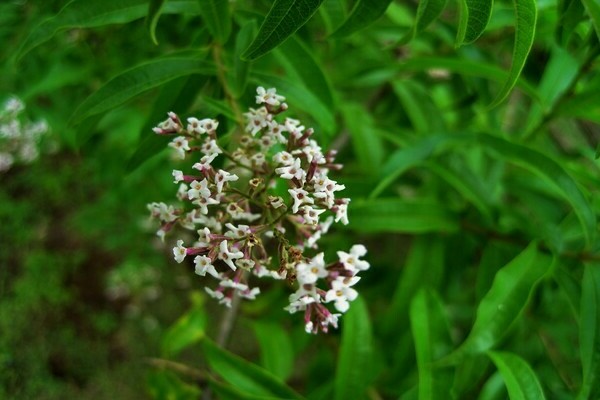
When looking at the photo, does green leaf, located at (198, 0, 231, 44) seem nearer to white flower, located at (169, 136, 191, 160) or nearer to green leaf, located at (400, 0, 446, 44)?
white flower, located at (169, 136, 191, 160)

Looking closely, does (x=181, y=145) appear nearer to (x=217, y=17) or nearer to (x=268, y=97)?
(x=268, y=97)

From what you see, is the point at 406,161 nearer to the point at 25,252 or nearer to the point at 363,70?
the point at 363,70

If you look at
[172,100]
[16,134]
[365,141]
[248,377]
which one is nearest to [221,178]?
[172,100]

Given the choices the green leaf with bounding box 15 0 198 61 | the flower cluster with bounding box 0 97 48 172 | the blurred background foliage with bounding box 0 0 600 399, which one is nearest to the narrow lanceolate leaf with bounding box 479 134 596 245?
the blurred background foliage with bounding box 0 0 600 399

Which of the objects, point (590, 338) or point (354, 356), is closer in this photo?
point (590, 338)

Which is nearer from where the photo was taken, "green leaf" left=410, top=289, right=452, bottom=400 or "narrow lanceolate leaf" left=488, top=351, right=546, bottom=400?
"narrow lanceolate leaf" left=488, top=351, right=546, bottom=400

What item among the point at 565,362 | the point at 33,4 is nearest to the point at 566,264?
the point at 565,362
